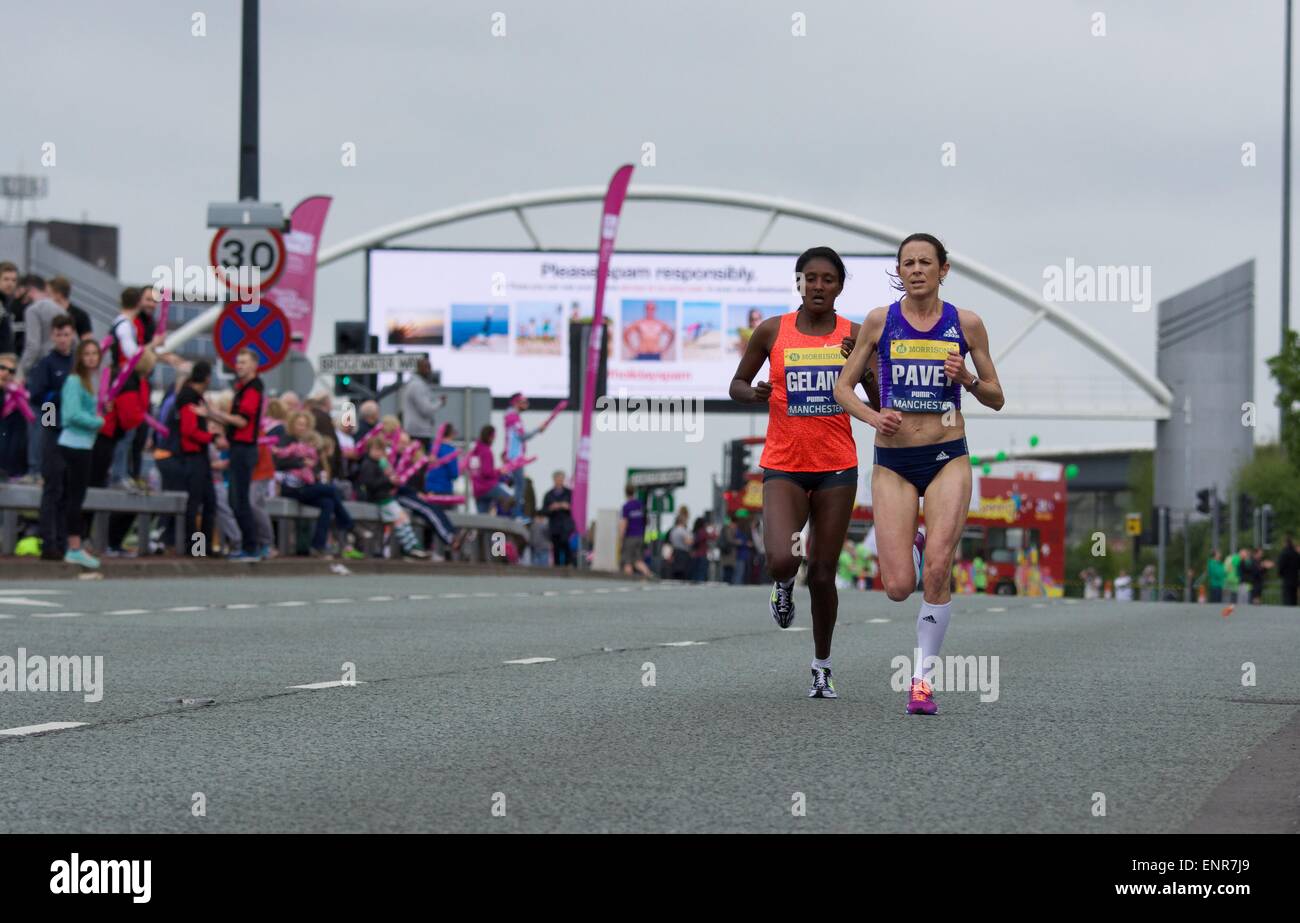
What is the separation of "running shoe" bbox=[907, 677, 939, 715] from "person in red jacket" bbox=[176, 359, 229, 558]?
13024 mm

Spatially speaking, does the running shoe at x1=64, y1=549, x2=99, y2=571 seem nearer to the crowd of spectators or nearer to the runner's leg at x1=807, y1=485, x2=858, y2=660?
the crowd of spectators

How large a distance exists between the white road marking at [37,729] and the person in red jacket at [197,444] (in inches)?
508

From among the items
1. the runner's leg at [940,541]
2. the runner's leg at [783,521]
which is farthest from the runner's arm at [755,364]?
the runner's leg at [940,541]

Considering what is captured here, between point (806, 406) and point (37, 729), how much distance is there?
3.59 meters

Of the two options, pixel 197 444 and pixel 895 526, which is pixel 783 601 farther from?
pixel 197 444

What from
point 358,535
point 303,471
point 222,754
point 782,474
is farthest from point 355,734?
point 358,535

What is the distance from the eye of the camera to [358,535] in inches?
1129

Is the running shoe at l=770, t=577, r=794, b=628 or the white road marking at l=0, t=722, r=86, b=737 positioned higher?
the running shoe at l=770, t=577, r=794, b=628

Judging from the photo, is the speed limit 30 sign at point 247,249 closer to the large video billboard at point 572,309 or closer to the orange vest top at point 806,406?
the orange vest top at point 806,406

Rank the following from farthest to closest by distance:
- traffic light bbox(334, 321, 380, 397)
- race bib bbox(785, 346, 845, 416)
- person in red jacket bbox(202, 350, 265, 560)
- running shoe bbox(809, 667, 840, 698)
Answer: traffic light bbox(334, 321, 380, 397)
person in red jacket bbox(202, 350, 265, 560)
running shoe bbox(809, 667, 840, 698)
race bib bbox(785, 346, 845, 416)

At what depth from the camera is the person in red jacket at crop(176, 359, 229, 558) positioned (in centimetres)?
2145

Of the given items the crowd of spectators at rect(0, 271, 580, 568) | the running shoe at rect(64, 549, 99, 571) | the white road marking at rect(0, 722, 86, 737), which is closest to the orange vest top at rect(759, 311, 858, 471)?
the white road marking at rect(0, 722, 86, 737)

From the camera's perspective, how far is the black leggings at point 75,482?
1983cm
